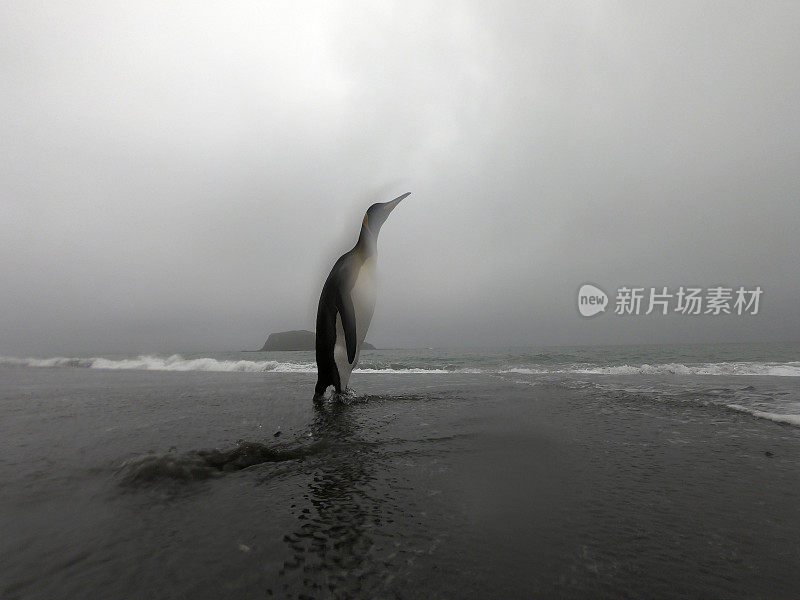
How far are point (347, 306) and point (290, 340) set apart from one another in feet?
332

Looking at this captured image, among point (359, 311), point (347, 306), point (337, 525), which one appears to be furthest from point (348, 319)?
point (337, 525)

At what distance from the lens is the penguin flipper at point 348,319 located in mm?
6898

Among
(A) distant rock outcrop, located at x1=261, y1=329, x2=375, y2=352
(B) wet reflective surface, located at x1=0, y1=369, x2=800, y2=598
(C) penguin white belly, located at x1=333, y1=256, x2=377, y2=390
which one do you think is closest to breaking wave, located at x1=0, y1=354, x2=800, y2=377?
(C) penguin white belly, located at x1=333, y1=256, x2=377, y2=390

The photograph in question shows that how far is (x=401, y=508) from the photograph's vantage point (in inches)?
100.0

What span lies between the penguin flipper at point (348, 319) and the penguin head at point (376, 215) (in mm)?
1533

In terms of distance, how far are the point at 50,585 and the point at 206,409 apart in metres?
4.82

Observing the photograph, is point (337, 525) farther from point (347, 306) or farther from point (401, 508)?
point (347, 306)

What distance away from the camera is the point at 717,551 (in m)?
2.03

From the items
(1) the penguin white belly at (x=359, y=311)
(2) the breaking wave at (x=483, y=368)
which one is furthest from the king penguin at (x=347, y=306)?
(2) the breaking wave at (x=483, y=368)

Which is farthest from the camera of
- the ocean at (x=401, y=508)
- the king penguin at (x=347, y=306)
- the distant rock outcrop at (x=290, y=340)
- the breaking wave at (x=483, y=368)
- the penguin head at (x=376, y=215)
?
the distant rock outcrop at (x=290, y=340)

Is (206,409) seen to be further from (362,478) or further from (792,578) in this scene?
(792,578)

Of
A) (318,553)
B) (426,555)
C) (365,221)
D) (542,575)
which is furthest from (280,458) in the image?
(365,221)

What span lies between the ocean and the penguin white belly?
2.03 m

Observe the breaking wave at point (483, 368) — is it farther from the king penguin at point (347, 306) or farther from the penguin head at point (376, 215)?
the penguin head at point (376, 215)
